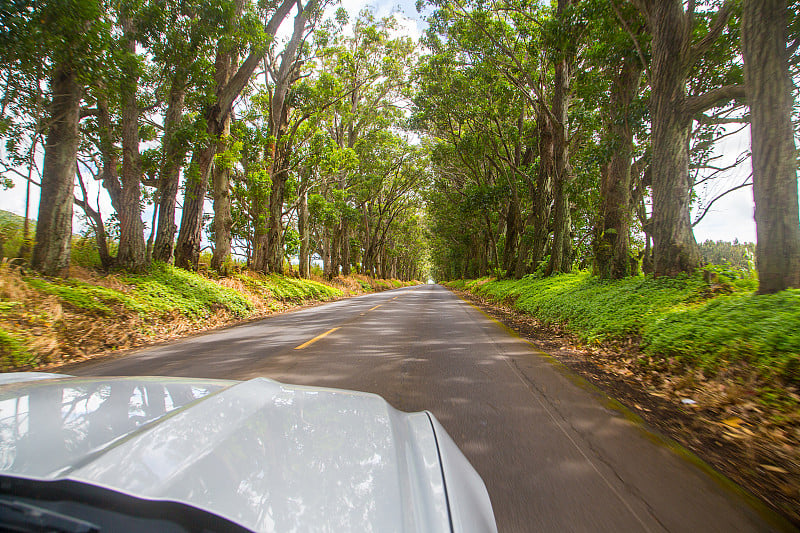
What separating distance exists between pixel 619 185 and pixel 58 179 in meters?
12.8

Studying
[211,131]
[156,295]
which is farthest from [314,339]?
[211,131]

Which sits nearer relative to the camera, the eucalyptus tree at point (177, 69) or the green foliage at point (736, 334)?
the green foliage at point (736, 334)

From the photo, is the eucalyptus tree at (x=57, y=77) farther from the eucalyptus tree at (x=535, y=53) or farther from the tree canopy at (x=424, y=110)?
the eucalyptus tree at (x=535, y=53)

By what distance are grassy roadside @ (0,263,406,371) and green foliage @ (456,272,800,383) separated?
840 cm

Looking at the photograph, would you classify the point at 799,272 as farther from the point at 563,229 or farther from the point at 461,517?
the point at 563,229

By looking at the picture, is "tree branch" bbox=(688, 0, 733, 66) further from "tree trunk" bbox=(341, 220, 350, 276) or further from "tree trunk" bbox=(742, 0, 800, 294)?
"tree trunk" bbox=(341, 220, 350, 276)

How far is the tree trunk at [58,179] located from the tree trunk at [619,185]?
12.2 m

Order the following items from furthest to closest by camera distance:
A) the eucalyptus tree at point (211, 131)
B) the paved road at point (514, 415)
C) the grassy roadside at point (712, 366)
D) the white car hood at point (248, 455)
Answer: the eucalyptus tree at point (211, 131), the grassy roadside at point (712, 366), the paved road at point (514, 415), the white car hood at point (248, 455)

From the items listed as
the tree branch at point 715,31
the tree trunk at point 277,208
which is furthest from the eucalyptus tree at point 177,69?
the tree branch at point 715,31

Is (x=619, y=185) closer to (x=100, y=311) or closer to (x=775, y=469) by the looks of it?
(x=775, y=469)

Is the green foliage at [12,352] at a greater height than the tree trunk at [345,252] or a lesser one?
lesser

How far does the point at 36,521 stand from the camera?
0.77 meters

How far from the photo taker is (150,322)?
304 inches

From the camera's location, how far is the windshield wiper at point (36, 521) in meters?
0.76
